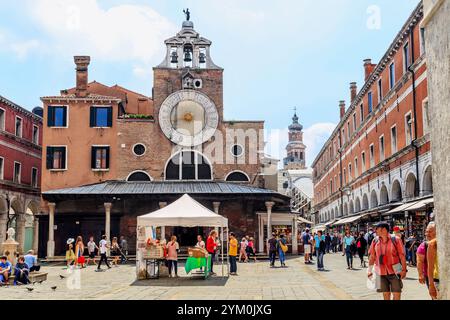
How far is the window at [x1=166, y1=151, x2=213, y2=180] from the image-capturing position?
115 feet

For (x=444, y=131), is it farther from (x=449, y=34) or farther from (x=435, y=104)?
(x=449, y=34)

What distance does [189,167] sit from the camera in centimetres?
3525

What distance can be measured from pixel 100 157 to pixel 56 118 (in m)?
3.85

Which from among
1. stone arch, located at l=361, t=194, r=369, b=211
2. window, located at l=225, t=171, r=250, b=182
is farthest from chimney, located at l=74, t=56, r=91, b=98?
stone arch, located at l=361, t=194, r=369, b=211

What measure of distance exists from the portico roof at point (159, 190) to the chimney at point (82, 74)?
643cm

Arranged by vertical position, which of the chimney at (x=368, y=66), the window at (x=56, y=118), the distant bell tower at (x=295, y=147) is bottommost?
the window at (x=56, y=118)

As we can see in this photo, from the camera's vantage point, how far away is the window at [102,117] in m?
35.2

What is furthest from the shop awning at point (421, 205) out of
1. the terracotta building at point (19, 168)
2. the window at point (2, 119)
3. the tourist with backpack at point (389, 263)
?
the window at point (2, 119)

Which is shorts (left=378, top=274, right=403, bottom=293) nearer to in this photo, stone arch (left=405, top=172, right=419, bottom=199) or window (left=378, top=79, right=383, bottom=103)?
stone arch (left=405, top=172, right=419, bottom=199)

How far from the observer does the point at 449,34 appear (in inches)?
277

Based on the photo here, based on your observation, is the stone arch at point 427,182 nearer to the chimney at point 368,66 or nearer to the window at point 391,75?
the window at point 391,75
